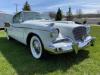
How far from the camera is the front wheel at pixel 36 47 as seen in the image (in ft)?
20.4

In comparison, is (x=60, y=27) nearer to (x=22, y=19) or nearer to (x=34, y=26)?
(x=34, y=26)

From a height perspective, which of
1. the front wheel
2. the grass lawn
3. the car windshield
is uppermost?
the car windshield

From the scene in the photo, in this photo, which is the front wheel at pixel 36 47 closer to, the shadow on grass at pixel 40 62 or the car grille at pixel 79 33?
the shadow on grass at pixel 40 62

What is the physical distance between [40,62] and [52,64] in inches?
16.2

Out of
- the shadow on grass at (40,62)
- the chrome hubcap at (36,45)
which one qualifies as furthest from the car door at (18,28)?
the chrome hubcap at (36,45)

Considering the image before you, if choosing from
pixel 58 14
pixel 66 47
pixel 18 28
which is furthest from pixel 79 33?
pixel 58 14

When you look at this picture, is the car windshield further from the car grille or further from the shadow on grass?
the car grille

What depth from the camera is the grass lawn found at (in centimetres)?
521

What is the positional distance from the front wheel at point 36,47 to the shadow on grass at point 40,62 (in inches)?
7.2

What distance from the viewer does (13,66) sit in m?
5.75

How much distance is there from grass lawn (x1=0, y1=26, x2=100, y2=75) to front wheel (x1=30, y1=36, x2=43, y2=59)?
7.2 inches

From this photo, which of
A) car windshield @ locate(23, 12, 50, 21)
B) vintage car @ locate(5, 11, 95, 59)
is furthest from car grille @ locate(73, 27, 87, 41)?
car windshield @ locate(23, 12, 50, 21)

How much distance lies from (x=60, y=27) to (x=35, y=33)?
837 mm

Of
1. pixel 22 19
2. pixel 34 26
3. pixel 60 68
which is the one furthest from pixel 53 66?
pixel 22 19
